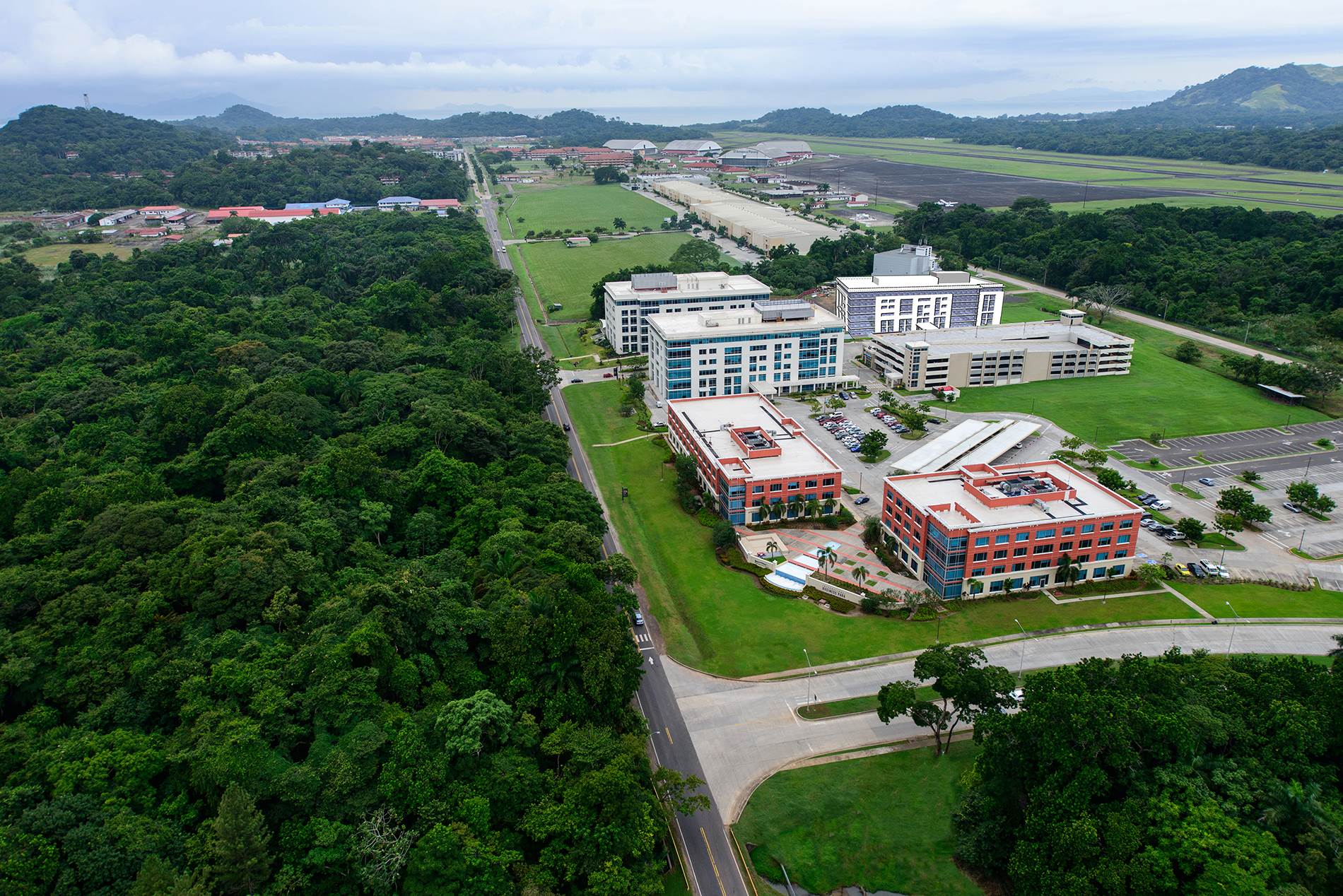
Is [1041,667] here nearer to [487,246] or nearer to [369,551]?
[369,551]

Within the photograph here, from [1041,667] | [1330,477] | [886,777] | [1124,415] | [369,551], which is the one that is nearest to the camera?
[886,777]

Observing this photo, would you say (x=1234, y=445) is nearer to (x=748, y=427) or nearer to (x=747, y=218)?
(x=748, y=427)

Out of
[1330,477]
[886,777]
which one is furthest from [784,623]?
[1330,477]

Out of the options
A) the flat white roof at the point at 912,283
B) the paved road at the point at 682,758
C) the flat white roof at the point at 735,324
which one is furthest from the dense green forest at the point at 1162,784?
the flat white roof at the point at 912,283

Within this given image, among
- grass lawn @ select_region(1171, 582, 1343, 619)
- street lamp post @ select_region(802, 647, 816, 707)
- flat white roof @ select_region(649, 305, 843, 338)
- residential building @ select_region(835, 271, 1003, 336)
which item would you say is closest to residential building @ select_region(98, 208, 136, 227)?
flat white roof @ select_region(649, 305, 843, 338)

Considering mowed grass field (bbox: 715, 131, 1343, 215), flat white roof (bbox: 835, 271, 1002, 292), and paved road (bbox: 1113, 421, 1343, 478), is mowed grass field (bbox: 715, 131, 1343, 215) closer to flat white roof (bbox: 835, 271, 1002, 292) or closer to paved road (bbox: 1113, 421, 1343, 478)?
flat white roof (bbox: 835, 271, 1002, 292)

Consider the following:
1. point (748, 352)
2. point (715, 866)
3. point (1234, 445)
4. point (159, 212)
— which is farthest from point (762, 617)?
point (159, 212)

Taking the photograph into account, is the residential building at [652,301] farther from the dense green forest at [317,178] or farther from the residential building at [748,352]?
the dense green forest at [317,178]
